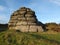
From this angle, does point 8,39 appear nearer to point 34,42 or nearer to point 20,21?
point 34,42

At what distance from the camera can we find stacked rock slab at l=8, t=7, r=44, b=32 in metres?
44.7

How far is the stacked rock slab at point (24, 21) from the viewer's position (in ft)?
147

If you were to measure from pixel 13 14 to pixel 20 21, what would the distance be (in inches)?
118

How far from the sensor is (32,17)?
46.2 meters

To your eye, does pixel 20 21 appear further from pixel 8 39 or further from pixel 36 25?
pixel 8 39

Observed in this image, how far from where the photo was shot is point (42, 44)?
1605 centimetres

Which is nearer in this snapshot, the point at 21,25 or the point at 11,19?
the point at 21,25

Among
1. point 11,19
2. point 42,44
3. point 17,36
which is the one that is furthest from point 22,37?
point 11,19

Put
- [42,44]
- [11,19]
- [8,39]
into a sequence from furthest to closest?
[11,19], [8,39], [42,44]

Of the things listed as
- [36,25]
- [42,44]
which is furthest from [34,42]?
[36,25]

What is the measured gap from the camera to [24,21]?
45531 mm

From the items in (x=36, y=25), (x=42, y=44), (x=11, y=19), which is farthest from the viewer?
(x=11, y=19)

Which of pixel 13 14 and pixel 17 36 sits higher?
pixel 13 14

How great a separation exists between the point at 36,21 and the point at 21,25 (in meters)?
3.83
